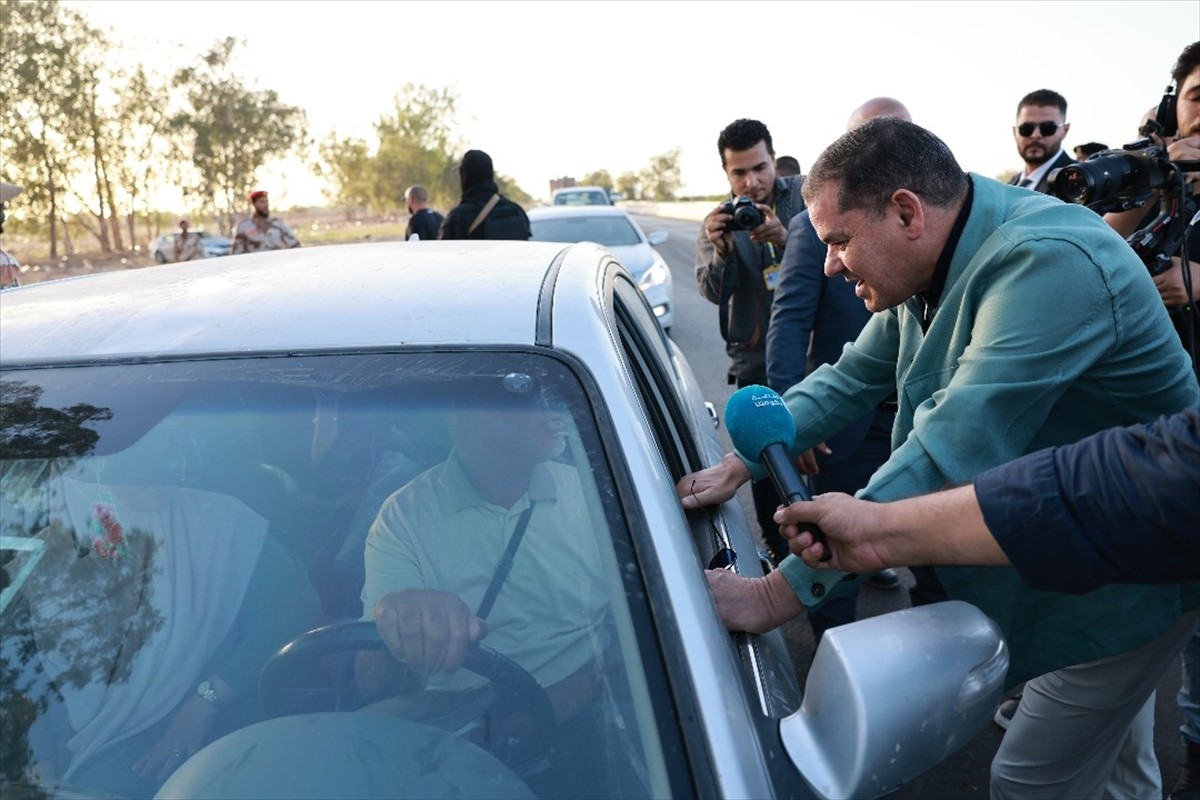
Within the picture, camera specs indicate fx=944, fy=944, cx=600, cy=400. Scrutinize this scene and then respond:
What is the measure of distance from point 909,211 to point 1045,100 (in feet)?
12.8

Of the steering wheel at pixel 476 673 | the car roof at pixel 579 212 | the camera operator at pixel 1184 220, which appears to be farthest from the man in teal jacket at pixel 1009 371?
the car roof at pixel 579 212

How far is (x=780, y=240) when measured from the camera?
3.62 m

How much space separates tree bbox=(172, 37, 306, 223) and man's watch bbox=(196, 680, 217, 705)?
36338mm

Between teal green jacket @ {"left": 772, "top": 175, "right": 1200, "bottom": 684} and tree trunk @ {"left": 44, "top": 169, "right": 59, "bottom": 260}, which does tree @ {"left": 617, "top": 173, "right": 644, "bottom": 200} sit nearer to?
tree trunk @ {"left": 44, "top": 169, "right": 59, "bottom": 260}

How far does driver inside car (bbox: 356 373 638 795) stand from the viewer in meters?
1.25

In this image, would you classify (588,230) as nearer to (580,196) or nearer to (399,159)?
(580,196)

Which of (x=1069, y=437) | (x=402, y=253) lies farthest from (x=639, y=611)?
(x=402, y=253)

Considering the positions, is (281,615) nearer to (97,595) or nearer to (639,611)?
(97,595)

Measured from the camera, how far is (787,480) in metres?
1.64

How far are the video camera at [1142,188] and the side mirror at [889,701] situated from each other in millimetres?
1496

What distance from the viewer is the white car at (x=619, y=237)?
29.9 feet

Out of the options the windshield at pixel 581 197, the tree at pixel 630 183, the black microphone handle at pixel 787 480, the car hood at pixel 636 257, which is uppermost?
the tree at pixel 630 183

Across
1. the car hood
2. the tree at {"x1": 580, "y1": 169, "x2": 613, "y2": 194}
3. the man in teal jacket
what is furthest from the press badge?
the tree at {"x1": 580, "y1": 169, "x2": 613, "y2": 194}

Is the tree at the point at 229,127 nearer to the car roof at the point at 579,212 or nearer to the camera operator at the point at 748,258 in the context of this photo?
the car roof at the point at 579,212
